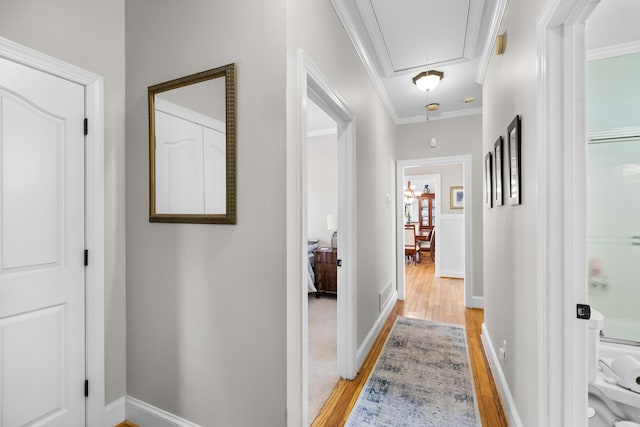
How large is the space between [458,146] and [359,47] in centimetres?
246

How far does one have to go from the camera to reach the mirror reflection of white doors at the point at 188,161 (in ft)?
5.09

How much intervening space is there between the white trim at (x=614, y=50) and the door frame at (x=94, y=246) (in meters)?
3.41

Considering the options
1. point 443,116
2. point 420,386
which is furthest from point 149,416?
point 443,116

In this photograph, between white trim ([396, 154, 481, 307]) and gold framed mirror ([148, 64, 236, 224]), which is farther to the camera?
white trim ([396, 154, 481, 307])

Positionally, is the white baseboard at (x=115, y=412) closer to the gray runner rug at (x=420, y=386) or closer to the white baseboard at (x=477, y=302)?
the gray runner rug at (x=420, y=386)

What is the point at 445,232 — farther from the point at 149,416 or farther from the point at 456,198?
the point at 149,416

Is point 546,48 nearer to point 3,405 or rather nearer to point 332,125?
point 3,405

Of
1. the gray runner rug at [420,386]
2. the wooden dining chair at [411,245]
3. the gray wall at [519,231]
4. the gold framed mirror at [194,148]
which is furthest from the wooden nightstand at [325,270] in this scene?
the wooden dining chair at [411,245]

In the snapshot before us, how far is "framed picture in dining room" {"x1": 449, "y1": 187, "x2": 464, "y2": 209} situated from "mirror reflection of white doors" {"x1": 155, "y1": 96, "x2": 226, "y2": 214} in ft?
19.4

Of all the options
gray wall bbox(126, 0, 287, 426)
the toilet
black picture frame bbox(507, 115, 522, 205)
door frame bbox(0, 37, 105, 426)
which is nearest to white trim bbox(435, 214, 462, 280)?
the toilet

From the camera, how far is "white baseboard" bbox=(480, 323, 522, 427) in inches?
67.0

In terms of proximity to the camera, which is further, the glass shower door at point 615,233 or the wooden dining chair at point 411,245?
the wooden dining chair at point 411,245

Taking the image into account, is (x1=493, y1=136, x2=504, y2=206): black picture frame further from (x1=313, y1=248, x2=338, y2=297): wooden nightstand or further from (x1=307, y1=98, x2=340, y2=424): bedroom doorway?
(x1=313, y1=248, x2=338, y2=297): wooden nightstand

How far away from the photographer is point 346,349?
231 cm
